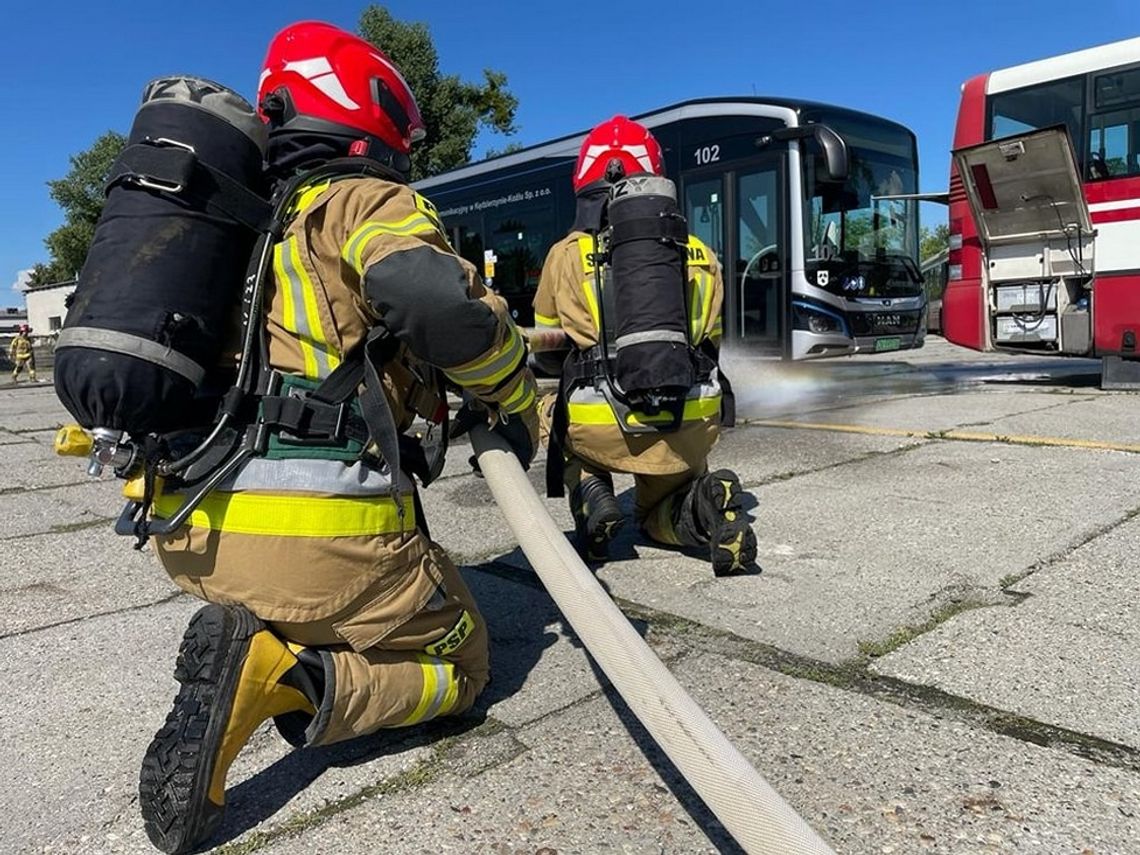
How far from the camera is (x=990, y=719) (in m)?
2.29

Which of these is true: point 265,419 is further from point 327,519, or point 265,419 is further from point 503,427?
point 503,427

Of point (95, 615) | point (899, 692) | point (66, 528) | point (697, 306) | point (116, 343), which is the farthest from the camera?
point (66, 528)

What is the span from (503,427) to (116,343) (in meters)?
0.91

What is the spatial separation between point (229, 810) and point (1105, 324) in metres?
9.25

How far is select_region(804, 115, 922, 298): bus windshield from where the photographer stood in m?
9.23

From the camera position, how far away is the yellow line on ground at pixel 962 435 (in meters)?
5.82

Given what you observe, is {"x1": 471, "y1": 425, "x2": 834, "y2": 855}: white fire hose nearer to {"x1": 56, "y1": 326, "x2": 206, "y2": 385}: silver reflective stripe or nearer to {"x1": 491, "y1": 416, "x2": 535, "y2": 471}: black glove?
{"x1": 491, "y1": 416, "x2": 535, "y2": 471}: black glove

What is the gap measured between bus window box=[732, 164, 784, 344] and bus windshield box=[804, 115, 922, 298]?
14.0 inches

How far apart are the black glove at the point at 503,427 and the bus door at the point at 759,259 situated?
7.52 metres

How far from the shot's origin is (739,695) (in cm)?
247

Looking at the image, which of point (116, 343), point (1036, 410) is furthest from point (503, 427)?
point (1036, 410)

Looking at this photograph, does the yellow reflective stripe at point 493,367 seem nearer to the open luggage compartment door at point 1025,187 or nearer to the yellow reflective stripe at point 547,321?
the yellow reflective stripe at point 547,321

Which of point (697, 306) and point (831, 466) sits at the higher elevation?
point (697, 306)

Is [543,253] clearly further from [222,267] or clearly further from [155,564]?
[222,267]
